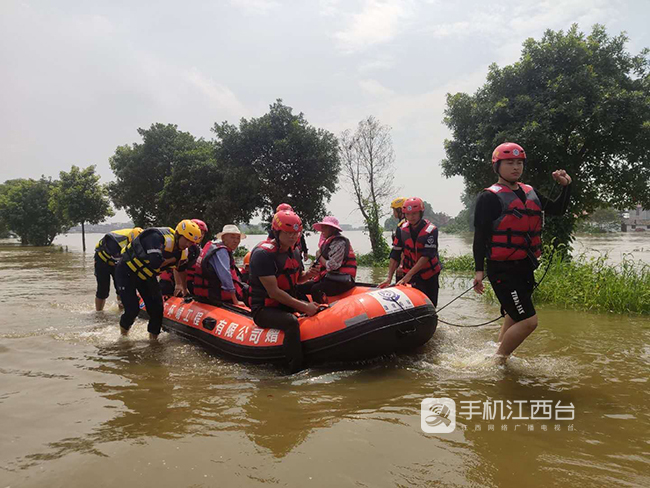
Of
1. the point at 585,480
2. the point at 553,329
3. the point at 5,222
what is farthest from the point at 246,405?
the point at 5,222

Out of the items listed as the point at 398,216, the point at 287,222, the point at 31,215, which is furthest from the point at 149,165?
the point at 287,222

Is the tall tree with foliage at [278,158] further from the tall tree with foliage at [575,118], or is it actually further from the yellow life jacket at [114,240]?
the yellow life jacket at [114,240]

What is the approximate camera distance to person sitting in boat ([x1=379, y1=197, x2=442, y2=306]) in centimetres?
492

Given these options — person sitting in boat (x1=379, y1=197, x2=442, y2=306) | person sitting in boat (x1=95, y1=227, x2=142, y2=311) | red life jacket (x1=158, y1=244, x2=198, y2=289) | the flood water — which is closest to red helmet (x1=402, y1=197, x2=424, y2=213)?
person sitting in boat (x1=379, y1=197, x2=442, y2=306)

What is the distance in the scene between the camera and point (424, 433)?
2615mm

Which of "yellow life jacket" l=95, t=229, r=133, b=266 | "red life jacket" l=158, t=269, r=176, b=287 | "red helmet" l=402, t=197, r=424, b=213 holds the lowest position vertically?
"red life jacket" l=158, t=269, r=176, b=287

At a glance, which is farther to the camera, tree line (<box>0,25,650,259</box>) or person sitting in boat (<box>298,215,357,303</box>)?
tree line (<box>0,25,650,259</box>)

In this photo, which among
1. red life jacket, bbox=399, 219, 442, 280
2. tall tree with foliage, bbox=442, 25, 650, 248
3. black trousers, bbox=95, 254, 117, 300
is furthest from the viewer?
tall tree with foliage, bbox=442, 25, 650, 248

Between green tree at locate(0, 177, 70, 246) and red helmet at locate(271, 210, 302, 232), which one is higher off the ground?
green tree at locate(0, 177, 70, 246)

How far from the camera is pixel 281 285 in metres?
4.25

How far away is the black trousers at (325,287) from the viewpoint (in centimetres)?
493

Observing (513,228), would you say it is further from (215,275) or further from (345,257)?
(215,275)

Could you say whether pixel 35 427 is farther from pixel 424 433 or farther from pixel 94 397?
pixel 424 433

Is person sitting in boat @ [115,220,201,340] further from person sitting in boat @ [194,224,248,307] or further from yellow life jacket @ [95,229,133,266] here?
yellow life jacket @ [95,229,133,266]
